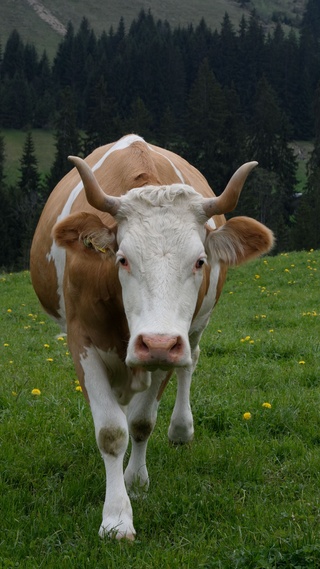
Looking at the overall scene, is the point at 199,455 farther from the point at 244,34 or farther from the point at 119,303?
the point at 244,34

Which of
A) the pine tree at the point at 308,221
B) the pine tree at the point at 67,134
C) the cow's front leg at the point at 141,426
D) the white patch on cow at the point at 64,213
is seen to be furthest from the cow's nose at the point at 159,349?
the pine tree at the point at 67,134

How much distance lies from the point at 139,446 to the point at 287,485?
109cm

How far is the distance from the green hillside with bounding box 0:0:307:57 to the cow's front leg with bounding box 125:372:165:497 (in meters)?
154

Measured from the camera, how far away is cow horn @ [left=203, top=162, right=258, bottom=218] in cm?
452

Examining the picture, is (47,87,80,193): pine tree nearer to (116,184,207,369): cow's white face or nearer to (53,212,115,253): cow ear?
(53,212,115,253): cow ear

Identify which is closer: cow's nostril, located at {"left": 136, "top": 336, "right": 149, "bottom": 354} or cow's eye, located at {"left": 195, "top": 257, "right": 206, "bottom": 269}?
cow's nostril, located at {"left": 136, "top": 336, "right": 149, "bottom": 354}

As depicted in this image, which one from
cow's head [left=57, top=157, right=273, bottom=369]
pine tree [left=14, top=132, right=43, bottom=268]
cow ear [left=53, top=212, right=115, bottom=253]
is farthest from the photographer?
pine tree [left=14, top=132, right=43, bottom=268]

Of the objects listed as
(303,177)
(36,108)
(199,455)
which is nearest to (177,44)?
(36,108)

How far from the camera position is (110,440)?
4.75 meters

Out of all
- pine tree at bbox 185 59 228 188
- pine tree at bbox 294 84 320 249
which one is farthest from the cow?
pine tree at bbox 185 59 228 188

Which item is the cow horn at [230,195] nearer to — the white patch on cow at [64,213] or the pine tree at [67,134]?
the white patch on cow at [64,213]

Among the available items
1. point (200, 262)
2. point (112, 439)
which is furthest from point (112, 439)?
point (200, 262)

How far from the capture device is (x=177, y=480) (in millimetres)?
5328

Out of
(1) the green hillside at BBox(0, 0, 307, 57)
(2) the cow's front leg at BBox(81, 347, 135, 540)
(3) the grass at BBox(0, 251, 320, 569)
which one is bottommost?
(1) the green hillside at BBox(0, 0, 307, 57)
